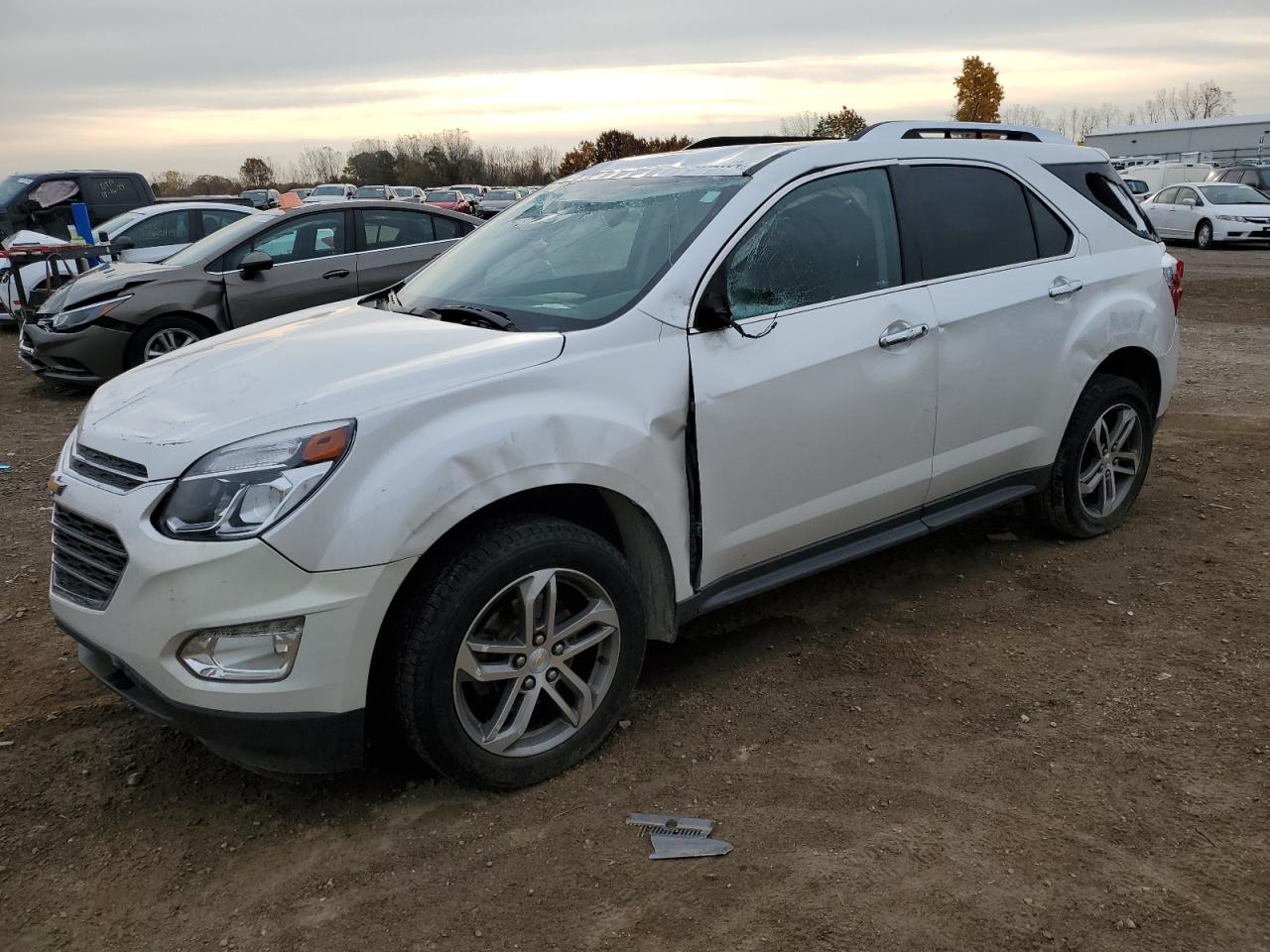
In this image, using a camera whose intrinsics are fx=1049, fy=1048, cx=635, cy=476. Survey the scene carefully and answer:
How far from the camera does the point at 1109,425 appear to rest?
4.84m

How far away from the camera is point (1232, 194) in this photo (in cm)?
2270

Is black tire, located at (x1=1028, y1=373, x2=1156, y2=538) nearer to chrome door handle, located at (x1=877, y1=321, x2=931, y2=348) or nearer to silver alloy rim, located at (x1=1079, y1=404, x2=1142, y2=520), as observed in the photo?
silver alloy rim, located at (x1=1079, y1=404, x2=1142, y2=520)

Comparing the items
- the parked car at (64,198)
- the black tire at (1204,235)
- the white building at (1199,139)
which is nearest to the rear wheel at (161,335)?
the parked car at (64,198)

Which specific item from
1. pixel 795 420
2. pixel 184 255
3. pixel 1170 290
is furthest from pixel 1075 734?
pixel 184 255

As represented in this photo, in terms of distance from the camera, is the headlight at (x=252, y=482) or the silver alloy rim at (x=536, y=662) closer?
the headlight at (x=252, y=482)

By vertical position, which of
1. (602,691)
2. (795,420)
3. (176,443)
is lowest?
(602,691)

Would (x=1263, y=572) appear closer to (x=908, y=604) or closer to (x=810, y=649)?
(x=908, y=604)

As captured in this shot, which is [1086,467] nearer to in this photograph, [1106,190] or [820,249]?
[1106,190]

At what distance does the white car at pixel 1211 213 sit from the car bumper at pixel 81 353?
69.5 ft

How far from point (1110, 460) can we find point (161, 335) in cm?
743

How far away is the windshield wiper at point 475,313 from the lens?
3.38 metres

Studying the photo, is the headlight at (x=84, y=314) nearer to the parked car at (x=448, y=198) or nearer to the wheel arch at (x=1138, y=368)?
the wheel arch at (x=1138, y=368)

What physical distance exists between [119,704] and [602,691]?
1.80 m

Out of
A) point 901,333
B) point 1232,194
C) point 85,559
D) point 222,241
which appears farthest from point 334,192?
point 85,559
